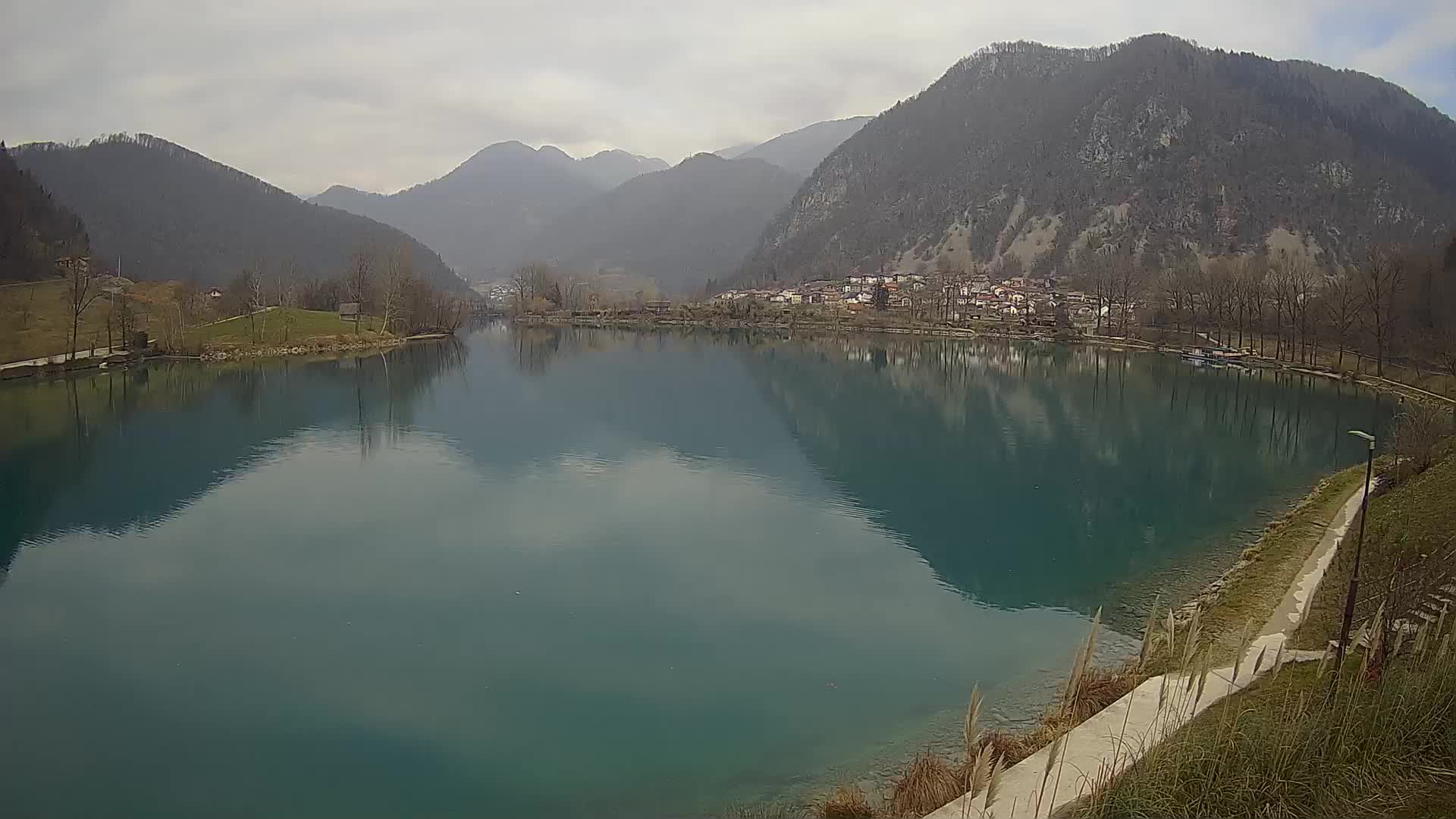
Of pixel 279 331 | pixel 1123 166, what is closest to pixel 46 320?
pixel 279 331

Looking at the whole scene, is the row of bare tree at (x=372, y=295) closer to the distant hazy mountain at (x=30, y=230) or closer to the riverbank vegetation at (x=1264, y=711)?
the distant hazy mountain at (x=30, y=230)

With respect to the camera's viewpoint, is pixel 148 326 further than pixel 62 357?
Yes

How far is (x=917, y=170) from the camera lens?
148500 mm

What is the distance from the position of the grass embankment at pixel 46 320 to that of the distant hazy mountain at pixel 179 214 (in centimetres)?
5012

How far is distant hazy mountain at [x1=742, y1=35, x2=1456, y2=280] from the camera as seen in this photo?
106375 mm

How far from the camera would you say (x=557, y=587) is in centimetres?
1363

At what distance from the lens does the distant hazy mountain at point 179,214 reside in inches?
4149

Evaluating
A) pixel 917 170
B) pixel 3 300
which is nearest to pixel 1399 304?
pixel 3 300

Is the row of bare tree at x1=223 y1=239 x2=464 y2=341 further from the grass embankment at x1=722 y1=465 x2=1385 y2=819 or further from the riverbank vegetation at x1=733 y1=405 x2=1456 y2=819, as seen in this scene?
the riverbank vegetation at x1=733 y1=405 x2=1456 y2=819

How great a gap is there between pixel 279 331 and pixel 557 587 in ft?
174

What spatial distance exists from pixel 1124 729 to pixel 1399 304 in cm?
4587

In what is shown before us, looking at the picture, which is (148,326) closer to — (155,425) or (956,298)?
(155,425)

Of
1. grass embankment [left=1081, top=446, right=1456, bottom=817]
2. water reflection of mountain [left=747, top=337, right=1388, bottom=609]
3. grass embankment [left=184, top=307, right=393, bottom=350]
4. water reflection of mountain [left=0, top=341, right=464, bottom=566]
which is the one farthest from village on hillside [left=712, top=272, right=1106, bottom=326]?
grass embankment [left=1081, top=446, right=1456, bottom=817]

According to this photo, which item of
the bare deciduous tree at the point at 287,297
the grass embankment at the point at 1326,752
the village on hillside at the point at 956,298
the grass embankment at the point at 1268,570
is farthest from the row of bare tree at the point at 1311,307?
the bare deciduous tree at the point at 287,297
